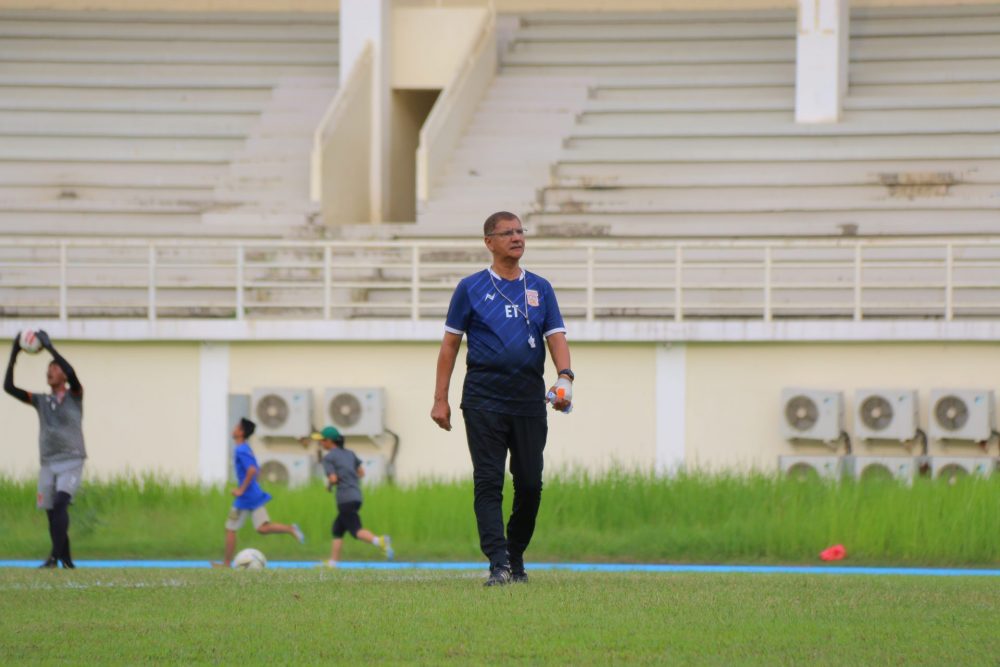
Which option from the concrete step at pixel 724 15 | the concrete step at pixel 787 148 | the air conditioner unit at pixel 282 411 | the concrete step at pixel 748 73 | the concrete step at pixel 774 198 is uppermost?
the concrete step at pixel 724 15

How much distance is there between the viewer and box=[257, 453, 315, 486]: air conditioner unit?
19.9 metres

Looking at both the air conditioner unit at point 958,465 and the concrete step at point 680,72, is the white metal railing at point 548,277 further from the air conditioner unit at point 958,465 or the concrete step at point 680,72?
the concrete step at point 680,72

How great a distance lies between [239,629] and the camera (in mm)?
7723

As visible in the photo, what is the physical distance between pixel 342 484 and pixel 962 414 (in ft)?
21.3

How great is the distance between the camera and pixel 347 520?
638 inches

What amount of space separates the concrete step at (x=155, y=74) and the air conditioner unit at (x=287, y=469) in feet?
32.1

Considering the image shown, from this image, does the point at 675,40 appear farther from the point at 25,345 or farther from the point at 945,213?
the point at 25,345

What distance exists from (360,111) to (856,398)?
394 inches

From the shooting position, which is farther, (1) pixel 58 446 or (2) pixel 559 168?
(2) pixel 559 168

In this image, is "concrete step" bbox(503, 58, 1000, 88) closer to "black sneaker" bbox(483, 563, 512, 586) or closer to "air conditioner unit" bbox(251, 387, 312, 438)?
"air conditioner unit" bbox(251, 387, 312, 438)

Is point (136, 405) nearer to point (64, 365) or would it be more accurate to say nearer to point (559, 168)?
point (64, 365)

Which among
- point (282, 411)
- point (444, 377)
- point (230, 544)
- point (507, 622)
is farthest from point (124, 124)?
point (507, 622)

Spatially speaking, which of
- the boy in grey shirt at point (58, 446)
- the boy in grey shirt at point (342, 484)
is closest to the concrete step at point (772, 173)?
the boy in grey shirt at point (342, 484)

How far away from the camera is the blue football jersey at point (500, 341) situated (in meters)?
9.09
